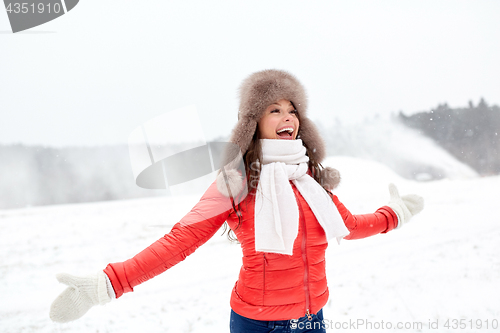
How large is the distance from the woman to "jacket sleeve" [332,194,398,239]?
311mm

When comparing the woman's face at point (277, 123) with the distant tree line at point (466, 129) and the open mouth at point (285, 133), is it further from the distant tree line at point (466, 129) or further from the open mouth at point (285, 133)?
the distant tree line at point (466, 129)

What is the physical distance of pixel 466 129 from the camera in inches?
968

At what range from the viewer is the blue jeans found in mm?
1503

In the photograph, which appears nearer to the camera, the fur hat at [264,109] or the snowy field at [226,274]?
the fur hat at [264,109]

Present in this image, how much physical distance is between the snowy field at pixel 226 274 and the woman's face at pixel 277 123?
1.67 meters

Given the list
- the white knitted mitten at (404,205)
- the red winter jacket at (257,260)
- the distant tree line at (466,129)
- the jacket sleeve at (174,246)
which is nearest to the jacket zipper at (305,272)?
the red winter jacket at (257,260)

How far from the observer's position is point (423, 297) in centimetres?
383

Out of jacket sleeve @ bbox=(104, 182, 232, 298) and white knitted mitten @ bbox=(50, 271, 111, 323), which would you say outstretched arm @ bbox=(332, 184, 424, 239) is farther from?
white knitted mitten @ bbox=(50, 271, 111, 323)

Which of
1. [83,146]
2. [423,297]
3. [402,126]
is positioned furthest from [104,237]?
[402,126]

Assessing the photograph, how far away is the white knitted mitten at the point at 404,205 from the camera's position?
2107 mm

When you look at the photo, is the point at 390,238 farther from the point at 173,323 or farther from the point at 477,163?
the point at 477,163

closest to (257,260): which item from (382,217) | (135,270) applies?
(135,270)

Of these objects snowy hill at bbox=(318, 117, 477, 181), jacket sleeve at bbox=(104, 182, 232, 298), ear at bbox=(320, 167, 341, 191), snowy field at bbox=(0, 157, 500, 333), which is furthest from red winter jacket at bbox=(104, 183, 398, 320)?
snowy hill at bbox=(318, 117, 477, 181)

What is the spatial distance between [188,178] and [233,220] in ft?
1.72
